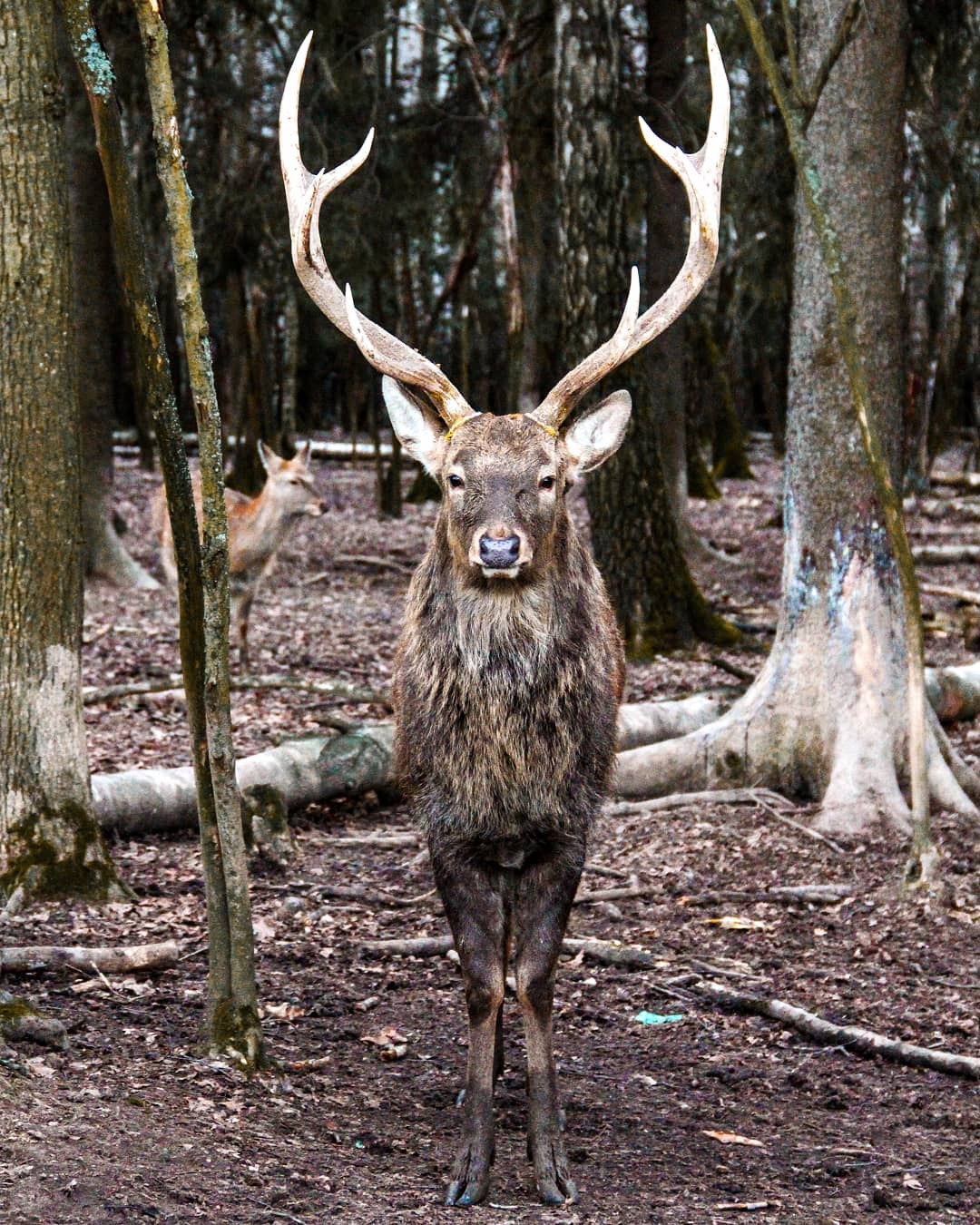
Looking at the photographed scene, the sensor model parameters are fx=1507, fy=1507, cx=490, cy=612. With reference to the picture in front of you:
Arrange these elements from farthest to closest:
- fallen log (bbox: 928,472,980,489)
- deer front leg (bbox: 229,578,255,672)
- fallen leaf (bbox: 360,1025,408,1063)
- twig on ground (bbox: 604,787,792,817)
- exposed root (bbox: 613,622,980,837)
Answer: fallen log (bbox: 928,472,980,489) < deer front leg (bbox: 229,578,255,672) < twig on ground (bbox: 604,787,792,817) < exposed root (bbox: 613,622,980,837) < fallen leaf (bbox: 360,1025,408,1063)

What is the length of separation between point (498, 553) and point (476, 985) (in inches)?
52.0

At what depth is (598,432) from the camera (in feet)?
16.8


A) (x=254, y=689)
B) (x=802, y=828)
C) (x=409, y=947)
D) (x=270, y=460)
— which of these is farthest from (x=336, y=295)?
(x=270, y=460)

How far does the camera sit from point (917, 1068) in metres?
5.37

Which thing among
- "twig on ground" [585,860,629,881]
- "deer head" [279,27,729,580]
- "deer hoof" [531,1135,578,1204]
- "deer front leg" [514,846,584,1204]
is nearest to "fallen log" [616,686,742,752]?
"twig on ground" [585,860,629,881]

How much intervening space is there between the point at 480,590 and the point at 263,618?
27.1 feet

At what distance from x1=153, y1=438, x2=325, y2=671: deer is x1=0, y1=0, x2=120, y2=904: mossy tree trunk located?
5.29 meters

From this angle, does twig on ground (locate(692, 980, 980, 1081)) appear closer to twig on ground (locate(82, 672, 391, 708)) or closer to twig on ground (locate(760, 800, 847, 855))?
twig on ground (locate(760, 800, 847, 855))

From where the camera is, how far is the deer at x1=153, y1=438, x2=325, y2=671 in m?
11.7

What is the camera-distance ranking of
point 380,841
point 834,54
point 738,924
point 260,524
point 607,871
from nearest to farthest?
point 738,924, point 834,54, point 607,871, point 380,841, point 260,524

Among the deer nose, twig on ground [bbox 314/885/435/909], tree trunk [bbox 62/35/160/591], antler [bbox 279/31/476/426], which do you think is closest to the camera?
the deer nose

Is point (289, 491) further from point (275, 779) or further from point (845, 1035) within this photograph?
point (845, 1035)

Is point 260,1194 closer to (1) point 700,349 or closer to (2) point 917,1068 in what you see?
(2) point 917,1068

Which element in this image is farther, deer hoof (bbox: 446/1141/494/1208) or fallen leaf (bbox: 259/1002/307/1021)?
fallen leaf (bbox: 259/1002/307/1021)
